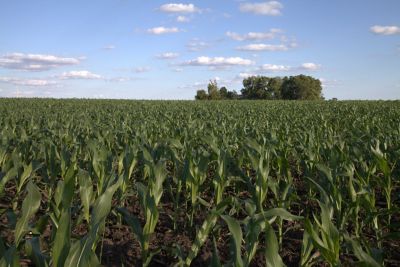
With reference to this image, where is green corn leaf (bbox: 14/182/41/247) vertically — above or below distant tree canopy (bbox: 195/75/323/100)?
below

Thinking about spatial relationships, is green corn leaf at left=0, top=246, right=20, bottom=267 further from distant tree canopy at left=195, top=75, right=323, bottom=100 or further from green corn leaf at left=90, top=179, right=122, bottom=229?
distant tree canopy at left=195, top=75, right=323, bottom=100

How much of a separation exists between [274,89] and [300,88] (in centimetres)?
645

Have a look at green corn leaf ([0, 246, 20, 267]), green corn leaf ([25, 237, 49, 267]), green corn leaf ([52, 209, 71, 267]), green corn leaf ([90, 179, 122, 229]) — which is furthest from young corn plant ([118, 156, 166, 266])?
green corn leaf ([0, 246, 20, 267])

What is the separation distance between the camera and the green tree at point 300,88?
9412 cm

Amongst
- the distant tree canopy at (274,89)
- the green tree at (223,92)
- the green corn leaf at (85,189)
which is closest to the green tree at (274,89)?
the distant tree canopy at (274,89)

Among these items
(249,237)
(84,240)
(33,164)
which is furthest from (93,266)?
(33,164)

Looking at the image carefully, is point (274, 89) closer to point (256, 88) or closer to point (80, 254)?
point (256, 88)

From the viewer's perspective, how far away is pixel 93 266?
1744 millimetres

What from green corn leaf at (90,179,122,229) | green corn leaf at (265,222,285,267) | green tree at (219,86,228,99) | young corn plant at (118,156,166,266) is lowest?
young corn plant at (118,156,166,266)

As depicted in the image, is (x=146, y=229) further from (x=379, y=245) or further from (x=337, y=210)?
(x=379, y=245)

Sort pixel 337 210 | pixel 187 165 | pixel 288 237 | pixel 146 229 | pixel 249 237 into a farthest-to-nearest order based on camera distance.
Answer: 1. pixel 187 165
2. pixel 288 237
3. pixel 337 210
4. pixel 146 229
5. pixel 249 237

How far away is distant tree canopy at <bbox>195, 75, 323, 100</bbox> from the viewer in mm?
94000

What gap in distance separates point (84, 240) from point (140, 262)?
1.64 m

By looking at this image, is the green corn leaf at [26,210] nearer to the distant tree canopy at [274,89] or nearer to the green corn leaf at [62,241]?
the green corn leaf at [62,241]
